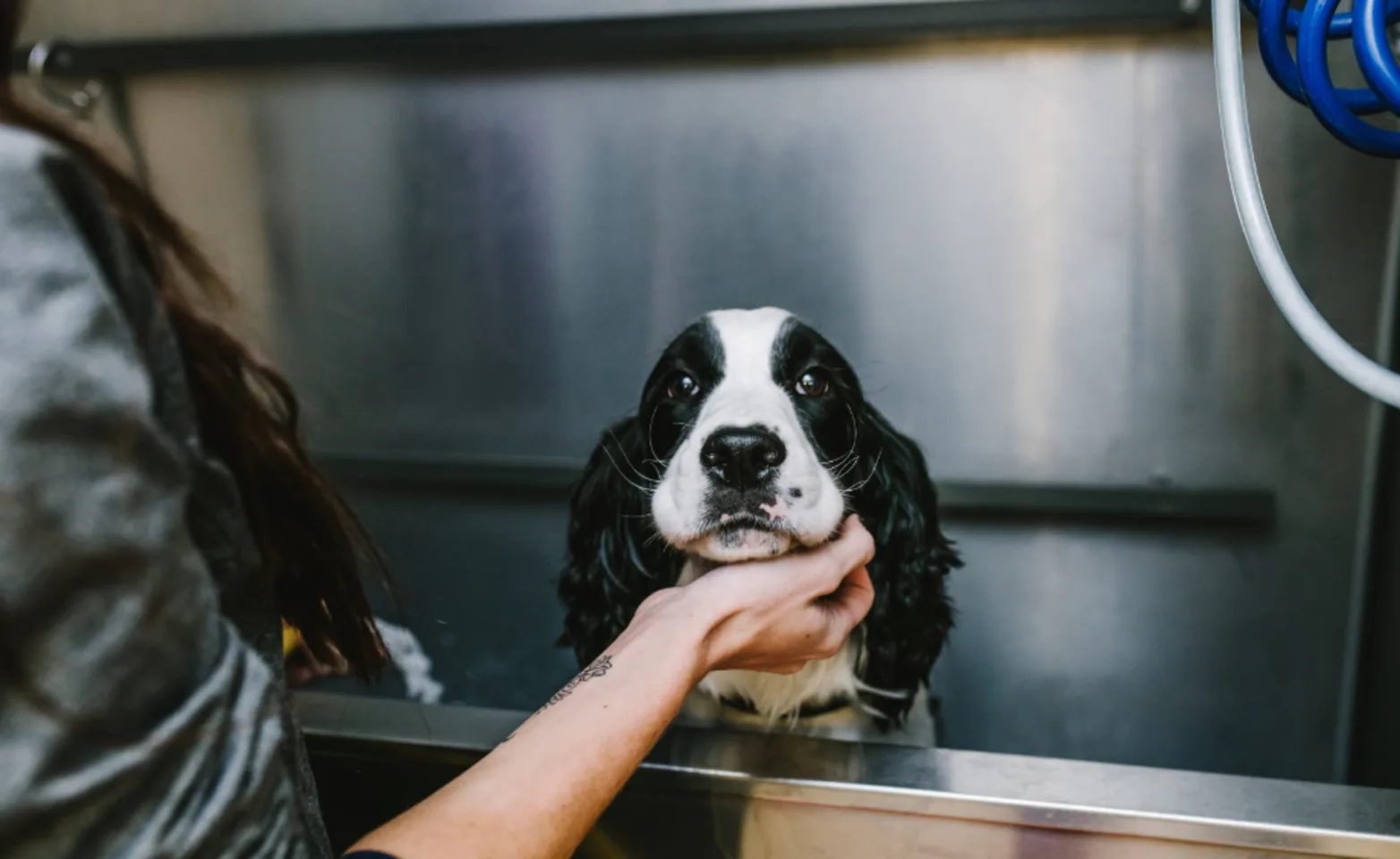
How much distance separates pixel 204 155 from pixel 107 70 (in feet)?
0.58

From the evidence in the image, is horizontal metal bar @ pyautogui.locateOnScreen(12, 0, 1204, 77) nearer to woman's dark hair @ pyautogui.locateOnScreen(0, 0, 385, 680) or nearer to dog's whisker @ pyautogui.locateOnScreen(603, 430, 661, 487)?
dog's whisker @ pyautogui.locateOnScreen(603, 430, 661, 487)

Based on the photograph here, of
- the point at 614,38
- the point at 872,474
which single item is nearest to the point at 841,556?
the point at 872,474

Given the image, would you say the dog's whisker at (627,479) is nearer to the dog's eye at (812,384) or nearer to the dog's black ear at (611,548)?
the dog's black ear at (611,548)

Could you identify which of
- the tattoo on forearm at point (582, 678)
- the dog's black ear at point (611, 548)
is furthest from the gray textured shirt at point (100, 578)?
the dog's black ear at point (611, 548)

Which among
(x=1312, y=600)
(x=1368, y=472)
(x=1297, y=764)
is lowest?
(x=1297, y=764)

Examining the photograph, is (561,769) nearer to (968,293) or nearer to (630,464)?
(630,464)

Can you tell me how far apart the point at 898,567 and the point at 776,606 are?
13.3 inches

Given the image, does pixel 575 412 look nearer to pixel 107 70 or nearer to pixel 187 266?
pixel 107 70

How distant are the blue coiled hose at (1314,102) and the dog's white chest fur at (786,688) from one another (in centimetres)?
59

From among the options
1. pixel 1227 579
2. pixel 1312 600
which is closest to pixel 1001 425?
pixel 1227 579

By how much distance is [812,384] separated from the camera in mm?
1095

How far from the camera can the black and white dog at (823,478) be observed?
1062 mm

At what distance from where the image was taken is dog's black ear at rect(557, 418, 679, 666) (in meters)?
1.11

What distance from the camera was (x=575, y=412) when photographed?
5.16ft
